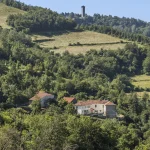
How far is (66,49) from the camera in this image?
112m

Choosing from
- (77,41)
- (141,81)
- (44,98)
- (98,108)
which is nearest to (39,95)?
(44,98)

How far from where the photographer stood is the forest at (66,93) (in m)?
34.1

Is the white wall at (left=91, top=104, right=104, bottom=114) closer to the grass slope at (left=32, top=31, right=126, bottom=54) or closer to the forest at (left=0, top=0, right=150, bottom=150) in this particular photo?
the forest at (left=0, top=0, right=150, bottom=150)

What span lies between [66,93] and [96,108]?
7.00 meters

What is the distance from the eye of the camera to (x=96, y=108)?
65688 mm

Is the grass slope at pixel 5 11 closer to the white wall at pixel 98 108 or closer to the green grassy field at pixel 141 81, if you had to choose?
the green grassy field at pixel 141 81

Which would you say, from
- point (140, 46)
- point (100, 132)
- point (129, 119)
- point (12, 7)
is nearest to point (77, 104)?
point (129, 119)

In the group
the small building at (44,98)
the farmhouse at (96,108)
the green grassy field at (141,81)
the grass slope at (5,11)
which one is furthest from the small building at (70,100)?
the grass slope at (5,11)

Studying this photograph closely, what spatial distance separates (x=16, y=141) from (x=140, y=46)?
102318 millimetres

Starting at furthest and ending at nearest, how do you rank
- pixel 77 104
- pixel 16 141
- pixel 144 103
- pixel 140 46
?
pixel 140 46 → pixel 144 103 → pixel 77 104 → pixel 16 141

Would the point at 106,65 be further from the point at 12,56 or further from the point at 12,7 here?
the point at 12,7

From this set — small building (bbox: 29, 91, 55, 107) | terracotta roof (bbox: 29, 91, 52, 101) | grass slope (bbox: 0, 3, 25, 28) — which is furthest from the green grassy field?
grass slope (bbox: 0, 3, 25, 28)

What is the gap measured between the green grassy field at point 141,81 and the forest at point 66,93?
201 centimetres

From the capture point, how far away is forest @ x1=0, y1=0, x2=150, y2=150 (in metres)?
34.1
